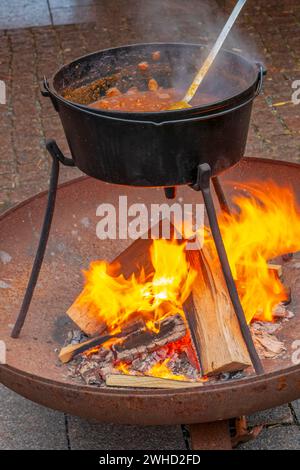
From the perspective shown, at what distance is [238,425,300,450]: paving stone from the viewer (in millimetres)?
3068

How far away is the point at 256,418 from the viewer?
3.21 meters

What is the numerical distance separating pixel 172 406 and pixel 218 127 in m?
0.97

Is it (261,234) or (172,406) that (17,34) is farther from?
(172,406)

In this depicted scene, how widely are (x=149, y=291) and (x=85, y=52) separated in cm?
411

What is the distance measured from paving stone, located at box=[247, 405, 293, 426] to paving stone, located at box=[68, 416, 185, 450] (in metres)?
0.31

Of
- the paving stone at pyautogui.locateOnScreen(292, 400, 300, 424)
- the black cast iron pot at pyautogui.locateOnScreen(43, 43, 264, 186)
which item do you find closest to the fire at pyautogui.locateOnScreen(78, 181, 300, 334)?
the paving stone at pyautogui.locateOnScreen(292, 400, 300, 424)

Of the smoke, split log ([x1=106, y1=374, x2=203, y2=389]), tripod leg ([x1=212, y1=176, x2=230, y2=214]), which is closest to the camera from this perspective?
split log ([x1=106, y1=374, x2=203, y2=389])

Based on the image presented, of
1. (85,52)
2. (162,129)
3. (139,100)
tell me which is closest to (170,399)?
(162,129)

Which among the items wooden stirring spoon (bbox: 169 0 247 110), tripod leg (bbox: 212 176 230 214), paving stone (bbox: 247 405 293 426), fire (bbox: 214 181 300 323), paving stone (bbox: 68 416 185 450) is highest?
wooden stirring spoon (bbox: 169 0 247 110)

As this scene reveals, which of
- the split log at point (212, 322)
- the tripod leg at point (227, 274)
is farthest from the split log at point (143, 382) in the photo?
the tripod leg at point (227, 274)

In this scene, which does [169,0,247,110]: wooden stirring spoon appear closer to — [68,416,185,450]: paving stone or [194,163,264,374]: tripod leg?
[194,163,264,374]: tripod leg

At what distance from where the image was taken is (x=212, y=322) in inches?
119

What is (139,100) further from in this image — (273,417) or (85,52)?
(85,52)
